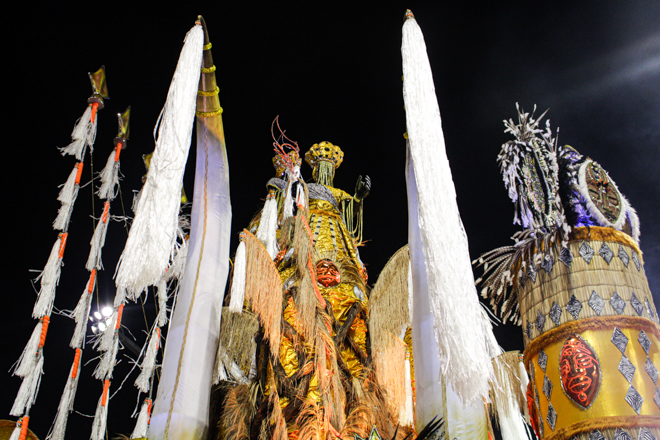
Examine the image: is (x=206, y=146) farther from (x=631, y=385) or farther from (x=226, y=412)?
(x=631, y=385)

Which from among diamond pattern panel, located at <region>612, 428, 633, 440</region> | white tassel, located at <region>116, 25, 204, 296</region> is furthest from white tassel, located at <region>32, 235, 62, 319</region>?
diamond pattern panel, located at <region>612, 428, 633, 440</region>

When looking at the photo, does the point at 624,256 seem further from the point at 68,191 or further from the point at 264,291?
the point at 68,191

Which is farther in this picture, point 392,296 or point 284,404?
point 392,296

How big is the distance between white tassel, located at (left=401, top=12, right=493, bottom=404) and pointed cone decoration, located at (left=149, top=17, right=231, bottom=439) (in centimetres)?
110

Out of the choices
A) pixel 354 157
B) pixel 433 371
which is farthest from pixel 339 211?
pixel 433 371

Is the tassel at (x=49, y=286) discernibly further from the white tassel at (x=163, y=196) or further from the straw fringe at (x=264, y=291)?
the white tassel at (x=163, y=196)

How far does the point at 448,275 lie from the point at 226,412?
5.73 ft

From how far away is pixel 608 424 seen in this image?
2.58 meters

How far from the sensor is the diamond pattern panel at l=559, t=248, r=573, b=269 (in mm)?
3054

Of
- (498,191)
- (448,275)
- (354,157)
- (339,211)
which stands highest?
(354,157)

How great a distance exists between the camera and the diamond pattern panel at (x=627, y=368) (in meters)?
2.68

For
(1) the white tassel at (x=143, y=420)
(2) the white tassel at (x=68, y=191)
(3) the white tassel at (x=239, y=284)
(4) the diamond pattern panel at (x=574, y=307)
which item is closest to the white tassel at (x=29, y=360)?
(2) the white tassel at (x=68, y=191)

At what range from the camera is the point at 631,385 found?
266 centimetres

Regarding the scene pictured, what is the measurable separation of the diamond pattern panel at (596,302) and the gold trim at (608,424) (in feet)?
1.85
